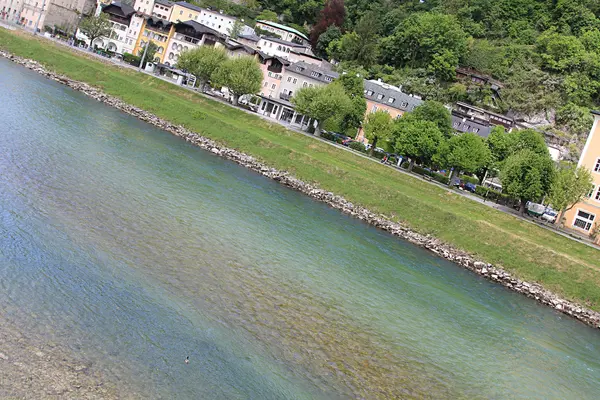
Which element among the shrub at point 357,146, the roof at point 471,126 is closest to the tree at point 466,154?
the shrub at point 357,146

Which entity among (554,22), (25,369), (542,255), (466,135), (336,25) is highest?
(554,22)

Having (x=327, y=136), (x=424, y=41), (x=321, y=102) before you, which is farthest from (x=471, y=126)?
(x=424, y=41)

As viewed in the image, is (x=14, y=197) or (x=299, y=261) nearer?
(x=14, y=197)

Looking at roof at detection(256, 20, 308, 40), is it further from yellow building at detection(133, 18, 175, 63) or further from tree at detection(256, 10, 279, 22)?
yellow building at detection(133, 18, 175, 63)

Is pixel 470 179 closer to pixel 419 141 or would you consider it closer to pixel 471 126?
pixel 471 126

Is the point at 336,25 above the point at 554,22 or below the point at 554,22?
below

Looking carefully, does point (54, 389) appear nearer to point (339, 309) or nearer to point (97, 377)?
point (97, 377)

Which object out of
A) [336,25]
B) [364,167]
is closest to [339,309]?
[364,167]

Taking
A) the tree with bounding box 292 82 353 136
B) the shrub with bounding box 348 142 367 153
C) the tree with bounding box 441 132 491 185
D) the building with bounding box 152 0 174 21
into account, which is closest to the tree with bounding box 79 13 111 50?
the building with bounding box 152 0 174 21
